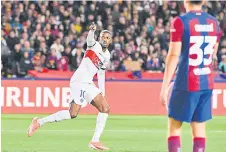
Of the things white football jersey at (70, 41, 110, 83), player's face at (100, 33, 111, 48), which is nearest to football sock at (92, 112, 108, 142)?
white football jersey at (70, 41, 110, 83)

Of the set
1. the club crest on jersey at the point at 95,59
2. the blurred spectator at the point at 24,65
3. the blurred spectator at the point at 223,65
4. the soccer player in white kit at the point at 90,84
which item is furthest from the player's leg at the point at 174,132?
the blurred spectator at the point at 223,65

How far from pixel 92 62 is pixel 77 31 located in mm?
10954

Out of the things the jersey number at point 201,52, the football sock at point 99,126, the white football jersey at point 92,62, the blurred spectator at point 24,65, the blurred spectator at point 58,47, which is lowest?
the blurred spectator at point 24,65

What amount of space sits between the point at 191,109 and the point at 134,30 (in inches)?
643

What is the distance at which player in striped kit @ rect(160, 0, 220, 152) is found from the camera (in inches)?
339

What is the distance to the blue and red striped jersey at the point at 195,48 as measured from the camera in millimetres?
8586

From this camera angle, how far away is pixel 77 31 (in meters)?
24.4

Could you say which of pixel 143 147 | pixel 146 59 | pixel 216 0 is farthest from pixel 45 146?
pixel 216 0

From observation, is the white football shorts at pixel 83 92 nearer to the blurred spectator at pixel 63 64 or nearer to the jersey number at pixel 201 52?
the jersey number at pixel 201 52

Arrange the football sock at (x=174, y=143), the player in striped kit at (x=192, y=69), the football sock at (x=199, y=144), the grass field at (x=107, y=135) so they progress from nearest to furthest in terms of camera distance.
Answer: the player in striped kit at (x=192, y=69)
the football sock at (x=174, y=143)
the football sock at (x=199, y=144)
the grass field at (x=107, y=135)

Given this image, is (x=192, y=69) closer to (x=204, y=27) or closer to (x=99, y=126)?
(x=204, y=27)

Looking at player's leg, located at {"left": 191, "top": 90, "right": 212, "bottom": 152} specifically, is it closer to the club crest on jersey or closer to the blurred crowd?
the club crest on jersey

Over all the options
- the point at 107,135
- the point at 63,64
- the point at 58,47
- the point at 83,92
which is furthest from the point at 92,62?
the point at 58,47

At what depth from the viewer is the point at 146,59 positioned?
23.6 meters
